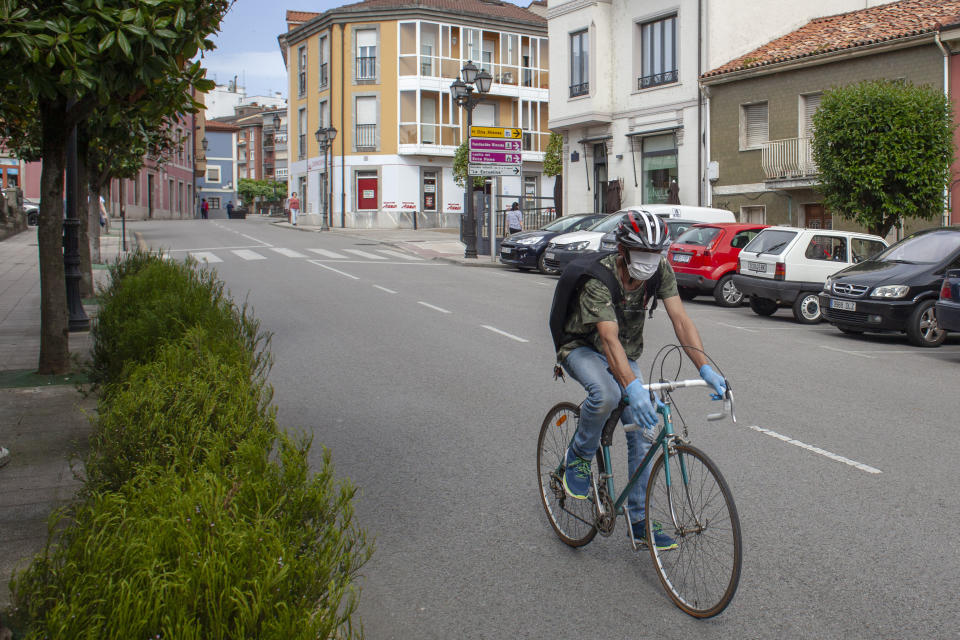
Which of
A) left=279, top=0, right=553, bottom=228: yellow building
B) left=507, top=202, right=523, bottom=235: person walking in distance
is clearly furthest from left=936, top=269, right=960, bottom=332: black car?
left=279, top=0, right=553, bottom=228: yellow building

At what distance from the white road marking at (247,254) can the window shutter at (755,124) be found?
14.1 meters

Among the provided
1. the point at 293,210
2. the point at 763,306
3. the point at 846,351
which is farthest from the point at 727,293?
the point at 293,210

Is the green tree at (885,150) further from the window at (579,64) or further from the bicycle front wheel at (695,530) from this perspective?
the bicycle front wheel at (695,530)

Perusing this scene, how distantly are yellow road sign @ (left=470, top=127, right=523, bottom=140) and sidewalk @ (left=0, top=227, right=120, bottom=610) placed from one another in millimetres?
16471

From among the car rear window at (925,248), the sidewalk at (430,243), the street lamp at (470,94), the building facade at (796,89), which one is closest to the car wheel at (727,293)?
the car rear window at (925,248)

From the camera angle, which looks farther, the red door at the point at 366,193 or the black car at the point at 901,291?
the red door at the point at 366,193

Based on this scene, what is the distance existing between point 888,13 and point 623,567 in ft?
86.1

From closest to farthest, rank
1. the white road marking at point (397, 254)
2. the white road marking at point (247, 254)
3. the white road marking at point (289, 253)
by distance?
the white road marking at point (247, 254)
the white road marking at point (289, 253)
the white road marking at point (397, 254)

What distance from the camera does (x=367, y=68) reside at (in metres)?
49.4

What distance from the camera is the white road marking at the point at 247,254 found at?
25.5m

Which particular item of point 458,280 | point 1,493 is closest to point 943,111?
point 458,280

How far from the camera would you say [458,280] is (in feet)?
66.8

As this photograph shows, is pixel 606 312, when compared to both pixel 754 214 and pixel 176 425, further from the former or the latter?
pixel 754 214

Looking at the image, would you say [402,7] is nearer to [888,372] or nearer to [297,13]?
[297,13]
